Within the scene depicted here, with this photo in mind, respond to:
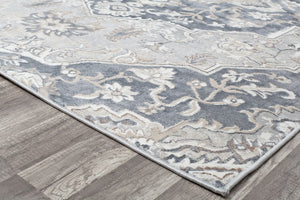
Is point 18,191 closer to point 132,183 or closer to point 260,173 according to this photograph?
point 132,183

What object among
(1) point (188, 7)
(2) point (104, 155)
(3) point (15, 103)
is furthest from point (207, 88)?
(1) point (188, 7)

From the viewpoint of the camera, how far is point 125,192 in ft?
3.62

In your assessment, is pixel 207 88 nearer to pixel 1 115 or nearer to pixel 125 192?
pixel 125 192

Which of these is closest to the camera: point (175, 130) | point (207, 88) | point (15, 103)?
point (175, 130)

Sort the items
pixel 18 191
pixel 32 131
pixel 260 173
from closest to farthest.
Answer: pixel 18 191 → pixel 260 173 → pixel 32 131

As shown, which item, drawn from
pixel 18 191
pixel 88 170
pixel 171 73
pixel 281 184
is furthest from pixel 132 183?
pixel 171 73

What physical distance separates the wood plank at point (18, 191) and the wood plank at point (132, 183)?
98mm

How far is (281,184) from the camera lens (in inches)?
45.7

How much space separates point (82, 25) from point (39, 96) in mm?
825

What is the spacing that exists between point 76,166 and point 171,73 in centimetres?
72

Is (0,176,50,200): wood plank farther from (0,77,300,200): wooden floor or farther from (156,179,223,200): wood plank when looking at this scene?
(156,179,223,200): wood plank

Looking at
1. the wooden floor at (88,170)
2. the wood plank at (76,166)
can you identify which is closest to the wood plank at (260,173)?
the wooden floor at (88,170)

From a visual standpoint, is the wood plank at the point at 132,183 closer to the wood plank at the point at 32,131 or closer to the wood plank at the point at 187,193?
the wood plank at the point at 187,193

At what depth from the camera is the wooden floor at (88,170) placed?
43.3 inches
